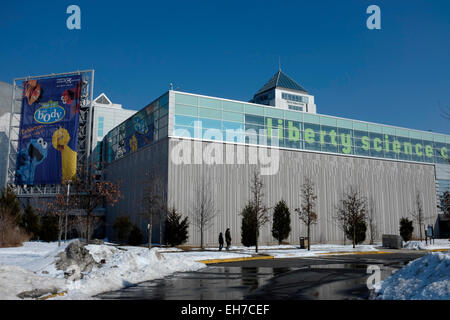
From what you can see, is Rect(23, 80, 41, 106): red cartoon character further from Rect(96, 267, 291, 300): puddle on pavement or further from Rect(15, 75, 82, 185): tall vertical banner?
Rect(96, 267, 291, 300): puddle on pavement

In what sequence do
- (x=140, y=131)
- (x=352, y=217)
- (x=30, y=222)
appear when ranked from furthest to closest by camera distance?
(x=140, y=131) → (x=30, y=222) → (x=352, y=217)

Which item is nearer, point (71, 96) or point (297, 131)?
point (297, 131)

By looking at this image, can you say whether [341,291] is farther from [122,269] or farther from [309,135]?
[309,135]

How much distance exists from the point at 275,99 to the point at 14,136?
4320 centimetres

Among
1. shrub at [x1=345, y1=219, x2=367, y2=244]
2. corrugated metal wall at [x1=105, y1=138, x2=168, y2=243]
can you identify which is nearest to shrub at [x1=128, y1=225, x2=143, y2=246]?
corrugated metal wall at [x1=105, y1=138, x2=168, y2=243]

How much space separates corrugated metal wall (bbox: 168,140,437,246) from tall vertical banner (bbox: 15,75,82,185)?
23246 mm

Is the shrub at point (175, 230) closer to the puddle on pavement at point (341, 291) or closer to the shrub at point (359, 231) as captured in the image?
the shrub at point (359, 231)

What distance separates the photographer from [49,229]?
125ft

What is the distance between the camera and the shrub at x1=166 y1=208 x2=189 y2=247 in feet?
101

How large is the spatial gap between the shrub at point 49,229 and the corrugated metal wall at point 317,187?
1398 cm

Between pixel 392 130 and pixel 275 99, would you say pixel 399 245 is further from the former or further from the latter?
pixel 275 99

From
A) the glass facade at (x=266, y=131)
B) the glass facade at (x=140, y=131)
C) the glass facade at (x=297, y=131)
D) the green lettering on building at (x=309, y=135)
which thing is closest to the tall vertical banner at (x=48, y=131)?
the glass facade at (x=140, y=131)

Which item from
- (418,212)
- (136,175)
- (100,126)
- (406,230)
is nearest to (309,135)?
(406,230)

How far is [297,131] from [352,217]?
10.3m
